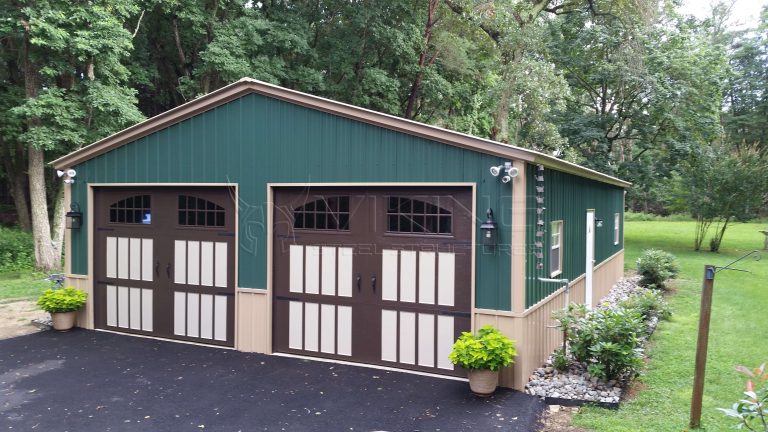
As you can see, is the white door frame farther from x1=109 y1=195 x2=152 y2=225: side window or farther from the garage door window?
x1=109 y1=195 x2=152 y2=225: side window

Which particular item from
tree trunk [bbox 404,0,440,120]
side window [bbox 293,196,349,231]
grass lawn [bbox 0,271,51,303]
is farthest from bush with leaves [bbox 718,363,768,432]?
tree trunk [bbox 404,0,440,120]

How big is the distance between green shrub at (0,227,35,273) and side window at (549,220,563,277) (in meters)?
13.8

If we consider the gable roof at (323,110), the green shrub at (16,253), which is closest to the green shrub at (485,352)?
the gable roof at (323,110)

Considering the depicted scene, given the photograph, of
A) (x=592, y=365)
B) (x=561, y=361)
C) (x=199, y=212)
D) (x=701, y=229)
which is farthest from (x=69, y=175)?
(x=701, y=229)

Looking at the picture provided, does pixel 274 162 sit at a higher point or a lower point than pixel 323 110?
lower

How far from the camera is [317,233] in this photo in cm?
704

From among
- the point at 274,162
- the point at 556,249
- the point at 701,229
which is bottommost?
the point at 701,229

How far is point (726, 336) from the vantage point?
8352 millimetres

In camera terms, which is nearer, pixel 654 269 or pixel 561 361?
pixel 561 361

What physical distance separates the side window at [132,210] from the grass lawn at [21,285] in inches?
181

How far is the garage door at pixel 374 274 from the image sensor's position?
20.5 ft

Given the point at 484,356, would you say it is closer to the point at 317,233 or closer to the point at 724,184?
the point at 317,233

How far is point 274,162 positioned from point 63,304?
4191 millimetres

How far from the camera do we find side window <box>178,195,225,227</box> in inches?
301
